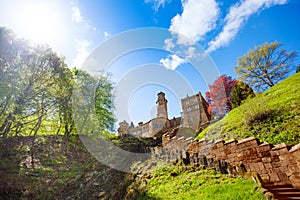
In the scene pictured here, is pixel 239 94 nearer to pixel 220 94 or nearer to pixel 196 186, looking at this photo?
pixel 220 94

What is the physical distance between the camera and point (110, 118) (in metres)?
22.0

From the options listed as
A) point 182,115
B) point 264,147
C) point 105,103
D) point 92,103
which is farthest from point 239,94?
point 182,115

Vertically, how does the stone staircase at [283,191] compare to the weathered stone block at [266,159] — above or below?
below

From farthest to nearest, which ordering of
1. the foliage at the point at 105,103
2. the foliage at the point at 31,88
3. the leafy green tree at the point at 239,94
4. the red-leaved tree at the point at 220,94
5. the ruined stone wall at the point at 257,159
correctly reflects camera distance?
the red-leaved tree at the point at 220,94 < the foliage at the point at 105,103 < the leafy green tree at the point at 239,94 < the foliage at the point at 31,88 < the ruined stone wall at the point at 257,159

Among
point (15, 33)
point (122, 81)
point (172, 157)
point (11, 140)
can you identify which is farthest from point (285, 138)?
point (11, 140)

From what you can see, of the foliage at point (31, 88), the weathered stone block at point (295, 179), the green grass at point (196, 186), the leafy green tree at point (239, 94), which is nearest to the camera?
the green grass at point (196, 186)

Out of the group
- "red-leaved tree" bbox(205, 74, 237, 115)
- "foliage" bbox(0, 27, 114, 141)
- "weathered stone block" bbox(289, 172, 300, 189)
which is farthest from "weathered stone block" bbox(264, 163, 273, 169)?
"red-leaved tree" bbox(205, 74, 237, 115)

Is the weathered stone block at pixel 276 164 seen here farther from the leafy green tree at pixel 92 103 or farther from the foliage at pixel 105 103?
the foliage at pixel 105 103

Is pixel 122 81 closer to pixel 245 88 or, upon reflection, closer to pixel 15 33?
pixel 15 33

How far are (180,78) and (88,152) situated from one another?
11966 mm

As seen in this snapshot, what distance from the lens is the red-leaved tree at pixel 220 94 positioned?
2769cm

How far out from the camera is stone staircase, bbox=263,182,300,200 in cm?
410

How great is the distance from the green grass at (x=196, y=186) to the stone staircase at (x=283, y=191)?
16.1 inches

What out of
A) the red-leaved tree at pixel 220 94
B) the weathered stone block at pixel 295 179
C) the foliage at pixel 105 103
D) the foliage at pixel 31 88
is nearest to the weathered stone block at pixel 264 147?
the weathered stone block at pixel 295 179
